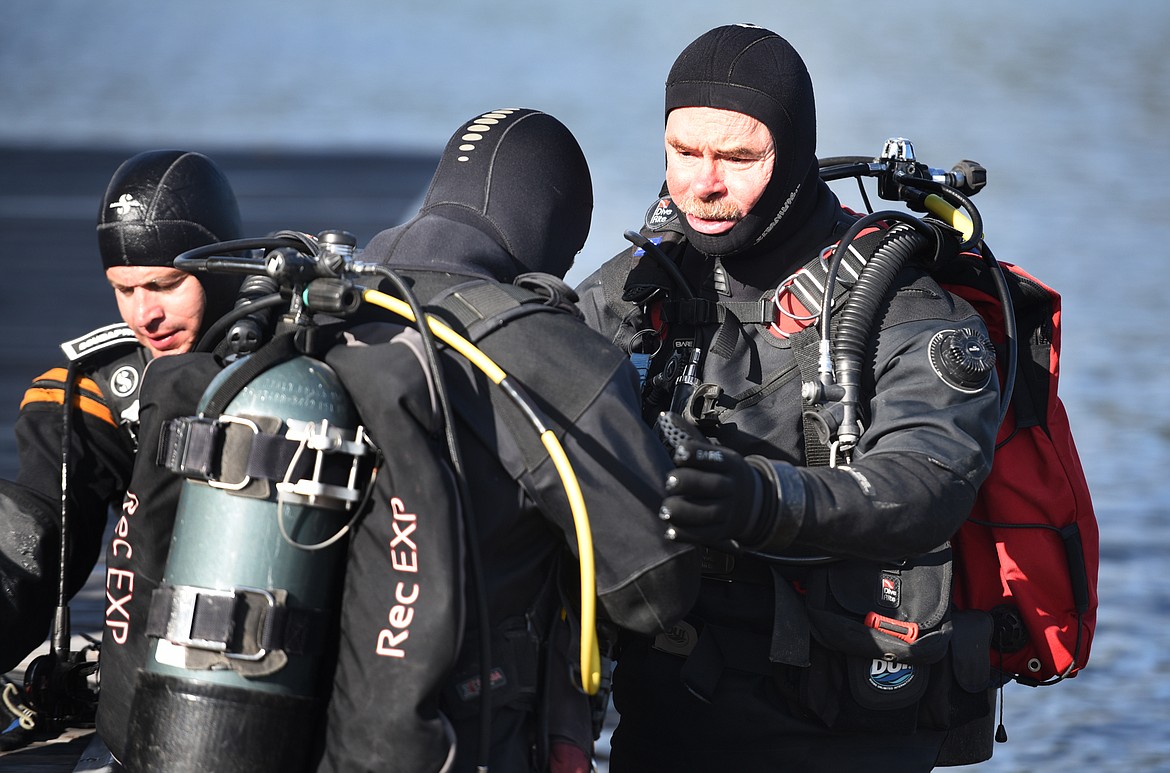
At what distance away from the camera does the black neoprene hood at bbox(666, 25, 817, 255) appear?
3.22 metres

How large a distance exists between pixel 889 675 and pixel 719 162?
107 centimetres

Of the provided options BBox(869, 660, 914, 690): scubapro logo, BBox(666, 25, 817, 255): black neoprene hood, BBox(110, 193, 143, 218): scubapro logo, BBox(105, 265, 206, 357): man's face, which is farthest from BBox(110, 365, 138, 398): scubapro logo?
BBox(869, 660, 914, 690): scubapro logo

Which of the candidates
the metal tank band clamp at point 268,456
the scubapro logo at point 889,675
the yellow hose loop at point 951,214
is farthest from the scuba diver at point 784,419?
the metal tank band clamp at point 268,456

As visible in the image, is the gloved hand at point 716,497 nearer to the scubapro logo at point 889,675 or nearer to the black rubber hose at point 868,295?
the black rubber hose at point 868,295

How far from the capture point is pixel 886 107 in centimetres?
2195

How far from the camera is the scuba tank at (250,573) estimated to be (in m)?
2.37

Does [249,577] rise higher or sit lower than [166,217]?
lower

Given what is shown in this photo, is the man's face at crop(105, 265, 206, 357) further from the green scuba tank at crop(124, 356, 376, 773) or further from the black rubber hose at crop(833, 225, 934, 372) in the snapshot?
the black rubber hose at crop(833, 225, 934, 372)

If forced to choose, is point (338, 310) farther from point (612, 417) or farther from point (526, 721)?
point (526, 721)

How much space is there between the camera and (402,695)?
2393 mm

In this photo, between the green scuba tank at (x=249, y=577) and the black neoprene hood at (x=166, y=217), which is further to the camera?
the black neoprene hood at (x=166, y=217)

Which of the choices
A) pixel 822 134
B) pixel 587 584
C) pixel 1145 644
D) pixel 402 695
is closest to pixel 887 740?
pixel 587 584

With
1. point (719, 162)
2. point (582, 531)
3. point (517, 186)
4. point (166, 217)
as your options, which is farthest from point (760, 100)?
point (166, 217)

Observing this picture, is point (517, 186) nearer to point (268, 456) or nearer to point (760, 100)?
point (760, 100)
